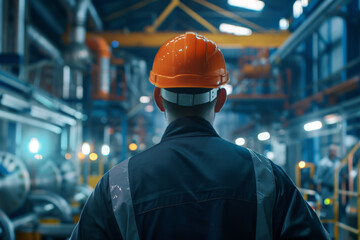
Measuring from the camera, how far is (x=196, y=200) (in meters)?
1.22

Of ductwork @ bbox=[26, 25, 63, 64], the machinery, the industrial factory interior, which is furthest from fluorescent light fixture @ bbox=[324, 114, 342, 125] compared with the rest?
ductwork @ bbox=[26, 25, 63, 64]

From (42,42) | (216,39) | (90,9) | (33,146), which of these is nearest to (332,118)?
(216,39)

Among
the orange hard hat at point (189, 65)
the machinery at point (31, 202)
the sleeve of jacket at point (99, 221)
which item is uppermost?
the orange hard hat at point (189, 65)

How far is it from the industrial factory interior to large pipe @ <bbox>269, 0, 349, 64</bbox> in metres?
0.05

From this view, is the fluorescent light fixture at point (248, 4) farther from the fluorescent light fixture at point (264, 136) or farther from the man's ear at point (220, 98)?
the man's ear at point (220, 98)

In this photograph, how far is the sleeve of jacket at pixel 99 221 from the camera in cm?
125

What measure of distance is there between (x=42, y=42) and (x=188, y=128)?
12690 millimetres

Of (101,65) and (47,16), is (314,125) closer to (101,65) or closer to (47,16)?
(101,65)

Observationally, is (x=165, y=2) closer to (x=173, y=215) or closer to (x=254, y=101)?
(x=254, y=101)

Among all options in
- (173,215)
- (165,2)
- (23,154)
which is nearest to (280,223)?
(173,215)

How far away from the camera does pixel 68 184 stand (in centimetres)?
833

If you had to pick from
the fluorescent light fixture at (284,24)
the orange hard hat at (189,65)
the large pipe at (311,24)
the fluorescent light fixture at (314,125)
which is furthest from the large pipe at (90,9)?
the orange hard hat at (189,65)

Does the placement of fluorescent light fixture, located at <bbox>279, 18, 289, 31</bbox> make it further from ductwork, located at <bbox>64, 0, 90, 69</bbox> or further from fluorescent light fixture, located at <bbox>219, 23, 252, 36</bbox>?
ductwork, located at <bbox>64, 0, 90, 69</bbox>

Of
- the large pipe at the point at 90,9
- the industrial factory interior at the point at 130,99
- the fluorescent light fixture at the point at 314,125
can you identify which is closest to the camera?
the industrial factory interior at the point at 130,99
